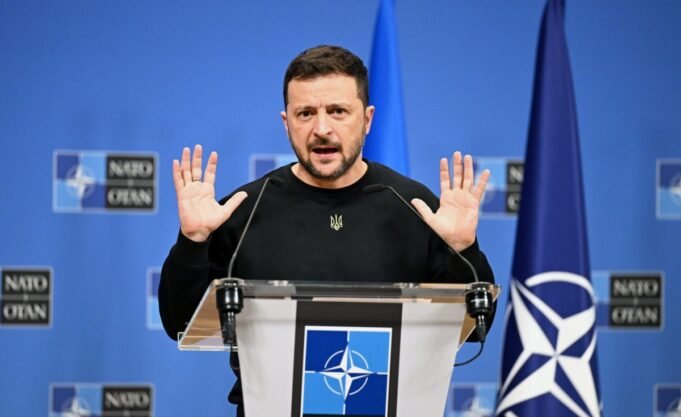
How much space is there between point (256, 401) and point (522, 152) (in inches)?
107

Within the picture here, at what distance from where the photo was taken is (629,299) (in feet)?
14.4

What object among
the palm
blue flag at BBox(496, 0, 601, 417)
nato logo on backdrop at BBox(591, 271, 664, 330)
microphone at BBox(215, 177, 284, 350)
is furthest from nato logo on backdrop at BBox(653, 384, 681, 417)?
microphone at BBox(215, 177, 284, 350)

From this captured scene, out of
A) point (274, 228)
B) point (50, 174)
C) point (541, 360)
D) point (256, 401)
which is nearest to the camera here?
point (256, 401)

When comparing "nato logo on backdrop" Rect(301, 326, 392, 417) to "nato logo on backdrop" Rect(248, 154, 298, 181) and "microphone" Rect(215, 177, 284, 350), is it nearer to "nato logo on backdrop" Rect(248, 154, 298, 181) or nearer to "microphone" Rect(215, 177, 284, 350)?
"microphone" Rect(215, 177, 284, 350)

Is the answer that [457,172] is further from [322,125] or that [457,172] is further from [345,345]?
[345,345]

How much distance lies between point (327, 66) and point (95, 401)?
231cm

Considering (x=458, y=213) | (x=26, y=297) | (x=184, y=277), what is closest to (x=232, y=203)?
(x=184, y=277)

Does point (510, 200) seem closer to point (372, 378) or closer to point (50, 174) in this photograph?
point (50, 174)

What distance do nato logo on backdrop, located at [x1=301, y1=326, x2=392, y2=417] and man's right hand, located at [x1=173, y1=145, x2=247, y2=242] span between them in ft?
1.54

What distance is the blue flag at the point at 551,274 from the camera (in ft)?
11.0

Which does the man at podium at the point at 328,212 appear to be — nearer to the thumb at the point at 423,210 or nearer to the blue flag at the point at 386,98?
the thumb at the point at 423,210

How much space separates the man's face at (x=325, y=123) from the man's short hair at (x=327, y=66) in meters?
0.01

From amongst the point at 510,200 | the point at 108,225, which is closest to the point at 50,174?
the point at 108,225

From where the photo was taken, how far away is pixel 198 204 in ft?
7.52
